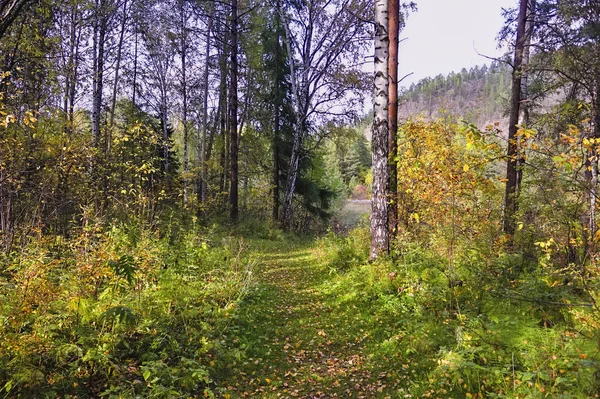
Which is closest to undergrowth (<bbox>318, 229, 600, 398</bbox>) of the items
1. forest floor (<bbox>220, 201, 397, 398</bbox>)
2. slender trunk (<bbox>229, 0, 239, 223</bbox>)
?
forest floor (<bbox>220, 201, 397, 398</bbox>)

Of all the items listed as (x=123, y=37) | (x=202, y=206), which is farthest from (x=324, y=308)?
(x=123, y=37)

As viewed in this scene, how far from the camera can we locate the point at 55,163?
262 inches

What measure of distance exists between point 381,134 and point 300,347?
13.8ft

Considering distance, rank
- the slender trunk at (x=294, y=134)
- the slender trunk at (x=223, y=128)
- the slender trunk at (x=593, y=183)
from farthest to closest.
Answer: the slender trunk at (x=223, y=128), the slender trunk at (x=294, y=134), the slender trunk at (x=593, y=183)

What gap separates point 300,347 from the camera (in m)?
4.46

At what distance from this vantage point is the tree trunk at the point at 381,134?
6.72 metres

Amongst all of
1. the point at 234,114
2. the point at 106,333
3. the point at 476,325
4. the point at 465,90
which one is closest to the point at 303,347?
the point at 476,325

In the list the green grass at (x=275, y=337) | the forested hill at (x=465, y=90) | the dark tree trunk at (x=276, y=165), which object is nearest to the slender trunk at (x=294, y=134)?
the dark tree trunk at (x=276, y=165)

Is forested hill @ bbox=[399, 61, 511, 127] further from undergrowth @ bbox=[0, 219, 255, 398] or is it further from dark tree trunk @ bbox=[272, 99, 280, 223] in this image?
undergrowth @ bbox=[0, 219, 255, 398]

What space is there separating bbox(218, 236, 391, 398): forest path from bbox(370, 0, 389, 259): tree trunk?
1.43 m

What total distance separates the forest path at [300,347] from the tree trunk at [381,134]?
143cm

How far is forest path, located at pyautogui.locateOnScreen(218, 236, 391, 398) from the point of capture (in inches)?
139

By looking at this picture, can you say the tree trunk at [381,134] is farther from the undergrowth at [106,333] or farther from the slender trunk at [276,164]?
the slender trunk at [276,164]

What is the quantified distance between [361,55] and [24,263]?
16263mm
